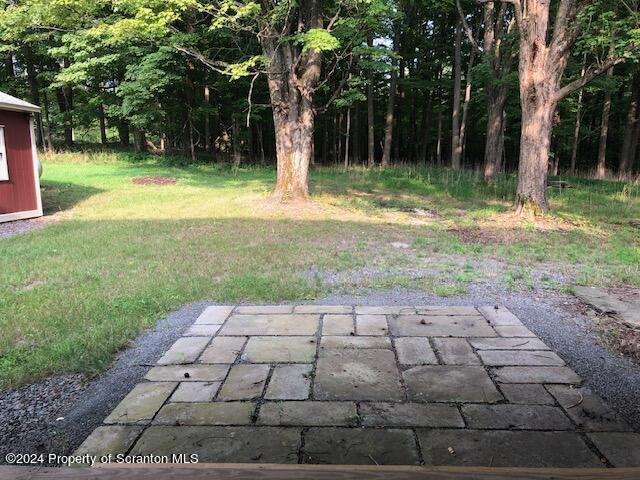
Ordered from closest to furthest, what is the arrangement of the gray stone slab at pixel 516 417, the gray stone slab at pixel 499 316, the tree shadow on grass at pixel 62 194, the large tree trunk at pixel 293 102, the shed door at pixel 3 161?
the gray stone slab at pixel 516 417, the gray stone slab at pixel 499 316, the shed door at pixel 3 161, the large tree trunk at pixel 293 102, the tree shadow on grass at pixel 62 194

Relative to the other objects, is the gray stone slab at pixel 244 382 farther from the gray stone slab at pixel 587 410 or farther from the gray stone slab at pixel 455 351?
the gray stone slab at pixel 587 410

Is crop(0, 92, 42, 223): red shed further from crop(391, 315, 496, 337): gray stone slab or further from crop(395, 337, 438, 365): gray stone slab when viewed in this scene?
crop(395, 337, 438, 365): gray stone slab

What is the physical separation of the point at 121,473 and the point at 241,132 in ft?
84.8

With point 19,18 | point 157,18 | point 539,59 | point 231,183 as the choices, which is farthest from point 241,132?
point 539,59

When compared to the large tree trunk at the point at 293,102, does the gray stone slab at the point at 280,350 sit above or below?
below

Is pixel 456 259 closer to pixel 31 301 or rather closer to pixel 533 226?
pixel 533 226

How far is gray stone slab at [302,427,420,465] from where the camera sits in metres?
1.96

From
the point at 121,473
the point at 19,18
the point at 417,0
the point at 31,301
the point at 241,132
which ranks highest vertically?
the point at 417,0

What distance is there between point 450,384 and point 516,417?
426mm

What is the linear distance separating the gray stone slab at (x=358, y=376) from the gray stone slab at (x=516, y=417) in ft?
1.29

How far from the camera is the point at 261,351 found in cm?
316

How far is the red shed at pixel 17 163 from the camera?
9094 millimetres

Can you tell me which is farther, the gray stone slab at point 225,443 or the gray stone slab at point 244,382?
the gray stone slab at point 244,382

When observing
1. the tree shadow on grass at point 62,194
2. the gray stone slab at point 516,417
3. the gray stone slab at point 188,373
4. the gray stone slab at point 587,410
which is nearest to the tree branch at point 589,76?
the gray stone slab at point 587,410
